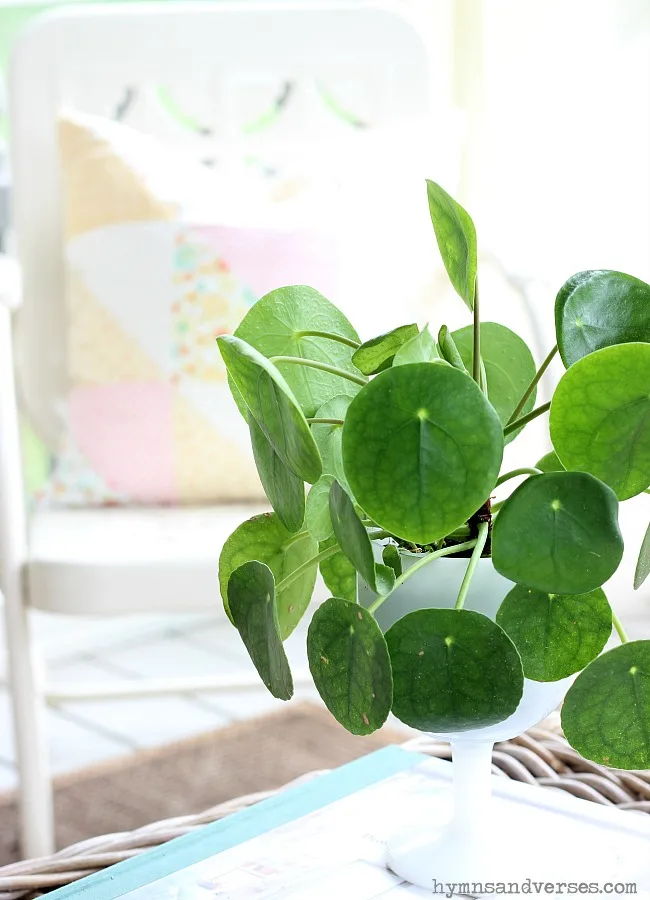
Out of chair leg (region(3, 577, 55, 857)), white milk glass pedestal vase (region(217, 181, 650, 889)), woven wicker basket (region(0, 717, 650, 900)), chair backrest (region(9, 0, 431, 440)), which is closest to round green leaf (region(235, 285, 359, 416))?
white milk glass pedestal vase (region(217, 181, 650, 889))

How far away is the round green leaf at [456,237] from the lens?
0.46 metres

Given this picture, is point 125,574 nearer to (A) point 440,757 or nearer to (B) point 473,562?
(A) point 440,757

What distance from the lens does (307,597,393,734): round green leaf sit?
412mm

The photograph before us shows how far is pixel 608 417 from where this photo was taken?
425 millimetres

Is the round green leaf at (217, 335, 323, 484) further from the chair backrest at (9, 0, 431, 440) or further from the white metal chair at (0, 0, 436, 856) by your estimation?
the chair backrest at (9, 0, 431, 440)

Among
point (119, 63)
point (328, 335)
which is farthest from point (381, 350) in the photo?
point (119, 63)

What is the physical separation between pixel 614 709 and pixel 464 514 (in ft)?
0.39

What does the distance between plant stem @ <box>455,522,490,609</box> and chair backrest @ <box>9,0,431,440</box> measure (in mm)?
1217

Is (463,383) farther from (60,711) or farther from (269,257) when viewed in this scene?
(60,711)

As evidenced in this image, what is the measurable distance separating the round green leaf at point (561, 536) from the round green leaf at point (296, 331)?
0.13 meters

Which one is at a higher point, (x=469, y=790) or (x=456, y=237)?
(x=456, y=237)

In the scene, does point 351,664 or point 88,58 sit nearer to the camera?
point 351,664

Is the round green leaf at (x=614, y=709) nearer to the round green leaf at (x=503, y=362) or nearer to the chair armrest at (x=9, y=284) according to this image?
the round green leaf at (x=503, y=362)

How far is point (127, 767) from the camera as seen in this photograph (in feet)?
5.64
